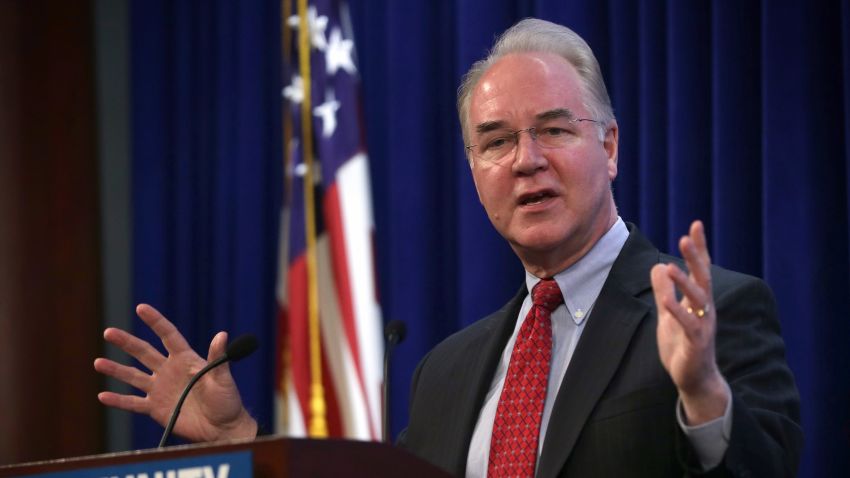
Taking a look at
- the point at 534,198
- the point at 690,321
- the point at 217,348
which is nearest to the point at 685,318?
the point at 690,321

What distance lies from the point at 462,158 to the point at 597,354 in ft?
6.30

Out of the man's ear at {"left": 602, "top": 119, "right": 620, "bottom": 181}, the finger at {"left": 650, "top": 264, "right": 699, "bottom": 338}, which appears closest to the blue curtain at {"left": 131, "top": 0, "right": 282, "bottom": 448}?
the man's ear at {"left": 602, "top": 119, "right": 620, "bottom": 181}

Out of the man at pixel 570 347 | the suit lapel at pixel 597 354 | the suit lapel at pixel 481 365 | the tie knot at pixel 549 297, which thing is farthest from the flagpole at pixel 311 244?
the suit lapel at pixel 597 354

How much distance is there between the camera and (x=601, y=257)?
2223 millimetres

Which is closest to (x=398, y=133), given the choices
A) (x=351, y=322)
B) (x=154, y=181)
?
(x=351, y=322)

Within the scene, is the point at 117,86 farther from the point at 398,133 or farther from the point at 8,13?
the point at 398,133

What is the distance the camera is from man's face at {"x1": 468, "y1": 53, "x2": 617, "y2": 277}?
87.7 inches

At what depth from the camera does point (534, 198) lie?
2248 millimetres

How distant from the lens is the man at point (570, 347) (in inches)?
63.0

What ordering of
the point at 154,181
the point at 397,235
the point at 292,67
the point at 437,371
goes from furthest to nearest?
the point at 154,181 < the point at 292,67 < the point at 397,235 < the point at 437,371

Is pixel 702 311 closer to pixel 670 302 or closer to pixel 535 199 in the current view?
pixel 670 302

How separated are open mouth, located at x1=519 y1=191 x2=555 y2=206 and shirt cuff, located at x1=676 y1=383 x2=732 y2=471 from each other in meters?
0.73

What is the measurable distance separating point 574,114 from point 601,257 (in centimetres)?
30

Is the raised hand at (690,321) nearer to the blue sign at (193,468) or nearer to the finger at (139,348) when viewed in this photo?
the blue sign at (193,468)
